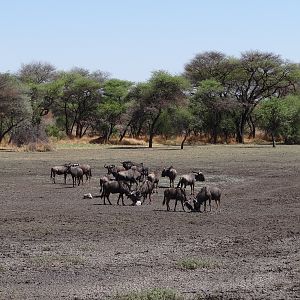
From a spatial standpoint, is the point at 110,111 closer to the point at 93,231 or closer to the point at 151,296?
the point at 93,231

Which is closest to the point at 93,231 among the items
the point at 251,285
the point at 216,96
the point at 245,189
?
the point at 251,285

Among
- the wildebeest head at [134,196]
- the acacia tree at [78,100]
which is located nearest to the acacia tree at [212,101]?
the acacia tree at [78,100]

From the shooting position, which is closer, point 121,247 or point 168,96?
point 121,247

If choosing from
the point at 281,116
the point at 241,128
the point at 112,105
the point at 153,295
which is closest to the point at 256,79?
the point at 241,128

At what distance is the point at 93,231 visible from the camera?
56.8ft

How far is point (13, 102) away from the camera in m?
70.6

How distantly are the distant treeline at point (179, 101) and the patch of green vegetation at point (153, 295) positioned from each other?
205ft

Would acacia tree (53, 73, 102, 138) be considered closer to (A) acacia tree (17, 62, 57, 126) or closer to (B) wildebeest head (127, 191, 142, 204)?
(A) acacia tree (17, 62, 57, 126)

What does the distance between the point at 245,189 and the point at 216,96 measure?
57.4 metres

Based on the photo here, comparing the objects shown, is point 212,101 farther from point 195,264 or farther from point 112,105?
point 195,264

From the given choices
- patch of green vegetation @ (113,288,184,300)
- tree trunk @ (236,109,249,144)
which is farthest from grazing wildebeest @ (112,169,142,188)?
tree trunk @ (236,109,249,144)

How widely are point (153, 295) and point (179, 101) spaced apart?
7004cm

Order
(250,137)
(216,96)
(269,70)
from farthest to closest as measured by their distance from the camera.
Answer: (250,137) < (269,70) < (216,96)

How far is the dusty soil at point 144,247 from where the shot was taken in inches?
458
